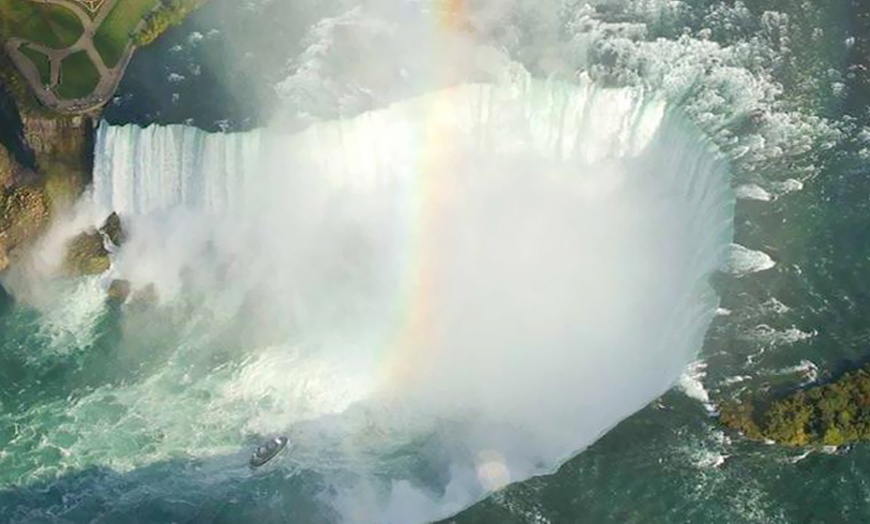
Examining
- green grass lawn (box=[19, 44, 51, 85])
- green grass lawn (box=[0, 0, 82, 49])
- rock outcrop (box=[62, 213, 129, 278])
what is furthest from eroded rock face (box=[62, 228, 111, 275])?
green grass lawn (box=[0, 0, 82, 49])

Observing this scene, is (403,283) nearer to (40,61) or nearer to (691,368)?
(691,368)

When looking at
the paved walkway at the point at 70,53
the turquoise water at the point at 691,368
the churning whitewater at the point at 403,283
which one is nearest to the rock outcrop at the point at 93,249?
the churning whitewater at the point at 403,283

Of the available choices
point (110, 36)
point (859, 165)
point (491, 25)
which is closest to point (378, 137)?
point (491, 25)

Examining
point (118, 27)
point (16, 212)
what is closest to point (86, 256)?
point (16, 212)

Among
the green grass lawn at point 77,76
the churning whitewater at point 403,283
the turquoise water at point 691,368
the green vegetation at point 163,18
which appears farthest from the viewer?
the green vegetation at point 163,18

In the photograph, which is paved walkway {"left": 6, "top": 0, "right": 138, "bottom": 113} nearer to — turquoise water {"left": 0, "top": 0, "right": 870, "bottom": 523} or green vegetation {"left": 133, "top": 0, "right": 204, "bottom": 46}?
green vegetation {"left": 133, "top": 0, "right": 204, "bottom": 46}

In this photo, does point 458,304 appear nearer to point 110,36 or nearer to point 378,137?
point 378,137

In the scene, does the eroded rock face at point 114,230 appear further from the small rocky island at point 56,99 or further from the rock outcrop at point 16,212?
the rock outcrop at point 16,212
